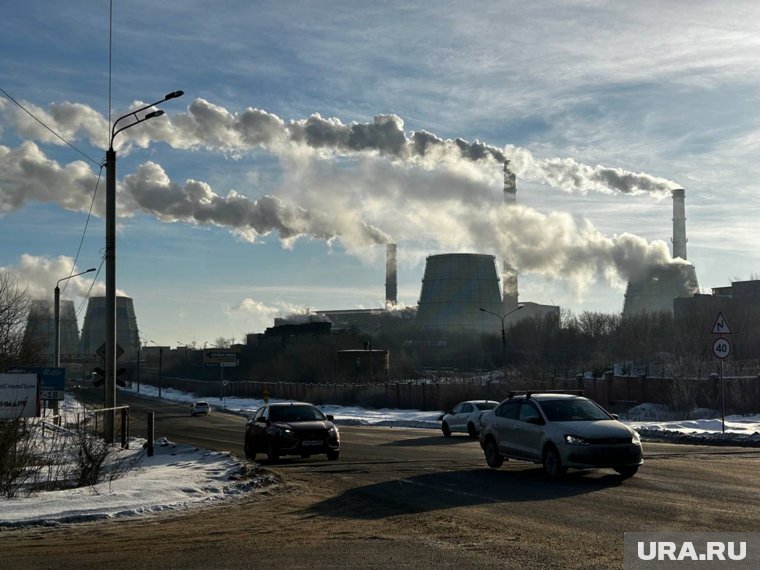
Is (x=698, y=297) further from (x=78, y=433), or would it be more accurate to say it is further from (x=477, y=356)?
(x=78, y=433)

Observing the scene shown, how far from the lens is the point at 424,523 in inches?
462

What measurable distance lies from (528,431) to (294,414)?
8.07 metres

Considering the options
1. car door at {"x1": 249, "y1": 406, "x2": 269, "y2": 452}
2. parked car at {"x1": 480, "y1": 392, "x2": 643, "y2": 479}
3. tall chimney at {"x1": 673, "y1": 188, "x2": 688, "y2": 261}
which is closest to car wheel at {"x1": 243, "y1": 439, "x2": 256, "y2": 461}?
car door at {"x1": 249, "y1": 406, "x2": 269, "y2": 452}

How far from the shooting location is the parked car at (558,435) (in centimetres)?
1595

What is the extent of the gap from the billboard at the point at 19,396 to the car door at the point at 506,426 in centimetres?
911

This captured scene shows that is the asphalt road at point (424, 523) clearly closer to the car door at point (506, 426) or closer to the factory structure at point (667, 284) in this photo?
the car door at point (506, 426)

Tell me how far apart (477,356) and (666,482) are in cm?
10369

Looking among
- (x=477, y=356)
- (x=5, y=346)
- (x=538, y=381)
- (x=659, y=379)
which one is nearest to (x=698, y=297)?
(x=477, y=356)

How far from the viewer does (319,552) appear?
976cm

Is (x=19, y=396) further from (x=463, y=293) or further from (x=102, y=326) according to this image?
(x=102, y=326)

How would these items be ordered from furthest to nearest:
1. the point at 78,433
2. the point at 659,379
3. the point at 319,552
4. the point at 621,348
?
the point at 621,348
the point at 659,379
the point at 78,433
the point at 319,552

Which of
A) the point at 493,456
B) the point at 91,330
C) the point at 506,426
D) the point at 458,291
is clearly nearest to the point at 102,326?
the point at 91,330

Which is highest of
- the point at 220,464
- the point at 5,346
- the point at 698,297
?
the point at 698,297

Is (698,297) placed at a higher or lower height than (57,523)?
higher
